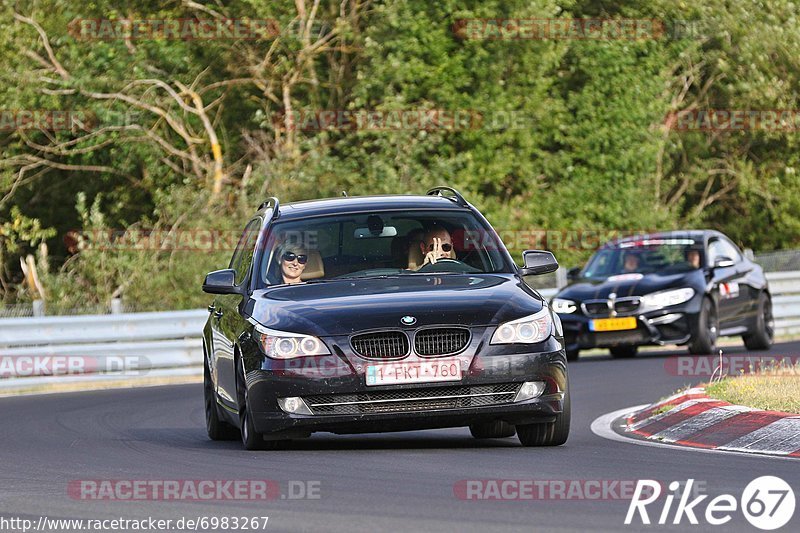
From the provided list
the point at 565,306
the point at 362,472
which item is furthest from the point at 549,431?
the point at 565,306

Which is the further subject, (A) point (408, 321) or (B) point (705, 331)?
(B) point (705, 331)

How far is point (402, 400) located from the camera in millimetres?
10219

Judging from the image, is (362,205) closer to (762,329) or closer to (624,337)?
(624,337)

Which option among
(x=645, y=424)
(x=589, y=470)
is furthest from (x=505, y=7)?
(x=589, y=470)

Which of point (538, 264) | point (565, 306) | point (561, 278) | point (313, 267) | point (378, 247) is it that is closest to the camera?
point (313, 267)

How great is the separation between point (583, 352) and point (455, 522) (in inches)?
727

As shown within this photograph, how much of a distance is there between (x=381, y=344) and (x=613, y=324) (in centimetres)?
1148

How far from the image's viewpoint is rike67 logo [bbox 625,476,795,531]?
7.32m

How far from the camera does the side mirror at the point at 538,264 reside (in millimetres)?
11633

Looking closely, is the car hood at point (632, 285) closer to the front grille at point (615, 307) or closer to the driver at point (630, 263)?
the front grille at point (615, 307)

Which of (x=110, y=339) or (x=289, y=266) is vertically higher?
(x=289, y=266)

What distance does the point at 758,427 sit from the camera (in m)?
10.8

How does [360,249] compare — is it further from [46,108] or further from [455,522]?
[46,108]

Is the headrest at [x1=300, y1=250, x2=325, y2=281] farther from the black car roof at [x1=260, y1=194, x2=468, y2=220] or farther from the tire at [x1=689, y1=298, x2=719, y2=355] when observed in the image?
the tire at [x1=689, y1=298, x2=719, y2=355]
